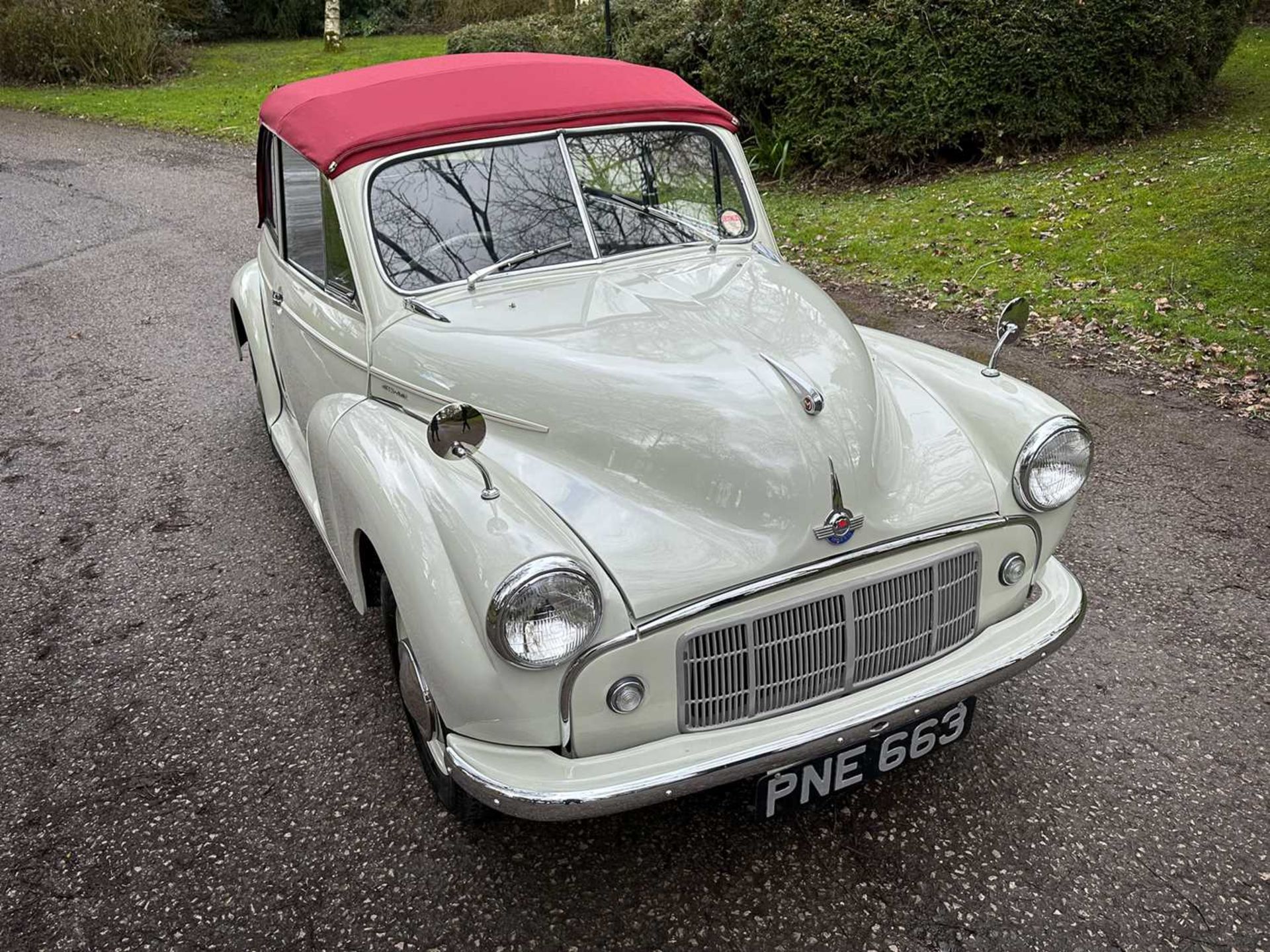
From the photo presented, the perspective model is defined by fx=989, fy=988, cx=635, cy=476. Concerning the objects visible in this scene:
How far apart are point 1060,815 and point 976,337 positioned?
Result: 13.7 feet

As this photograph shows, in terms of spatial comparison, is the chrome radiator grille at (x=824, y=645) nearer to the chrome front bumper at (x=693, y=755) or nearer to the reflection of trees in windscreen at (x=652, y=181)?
the chrome front bumper at (x=693, y=755)

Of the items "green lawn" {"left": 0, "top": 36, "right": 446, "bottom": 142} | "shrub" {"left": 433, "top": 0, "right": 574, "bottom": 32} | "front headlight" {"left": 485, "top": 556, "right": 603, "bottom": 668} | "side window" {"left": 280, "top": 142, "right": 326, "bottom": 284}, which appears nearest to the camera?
"front headlight" {"left": 485, "top": 556, "right": 603, "bottom": 668}

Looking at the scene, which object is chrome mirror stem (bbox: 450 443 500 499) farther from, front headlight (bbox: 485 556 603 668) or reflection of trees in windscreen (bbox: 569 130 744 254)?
reflection of trees in windscreen (bbox: 569 130 744 254)

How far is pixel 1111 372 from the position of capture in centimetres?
588

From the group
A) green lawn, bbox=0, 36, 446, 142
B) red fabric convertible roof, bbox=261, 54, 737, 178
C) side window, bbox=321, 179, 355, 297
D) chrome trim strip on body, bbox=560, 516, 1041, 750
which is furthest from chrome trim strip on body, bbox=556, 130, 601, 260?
green lawn, bbox=0, 36, 446, 142

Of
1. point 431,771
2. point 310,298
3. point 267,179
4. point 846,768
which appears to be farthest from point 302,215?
point 846,768

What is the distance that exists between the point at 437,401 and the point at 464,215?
737mm

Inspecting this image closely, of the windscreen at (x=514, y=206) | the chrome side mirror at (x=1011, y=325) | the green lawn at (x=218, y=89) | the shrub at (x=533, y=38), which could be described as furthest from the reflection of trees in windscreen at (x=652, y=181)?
the green lawn at (x=218, y=89)

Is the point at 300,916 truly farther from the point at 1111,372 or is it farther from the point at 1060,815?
the point at 1111,372

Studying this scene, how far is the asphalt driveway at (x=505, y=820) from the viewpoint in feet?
8.46

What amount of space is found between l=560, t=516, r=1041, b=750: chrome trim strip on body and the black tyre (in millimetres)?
552

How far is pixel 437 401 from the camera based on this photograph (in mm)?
3018

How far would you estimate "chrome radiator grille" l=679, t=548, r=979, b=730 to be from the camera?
2.41m

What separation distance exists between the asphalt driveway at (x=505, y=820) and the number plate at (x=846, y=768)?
260 mm
